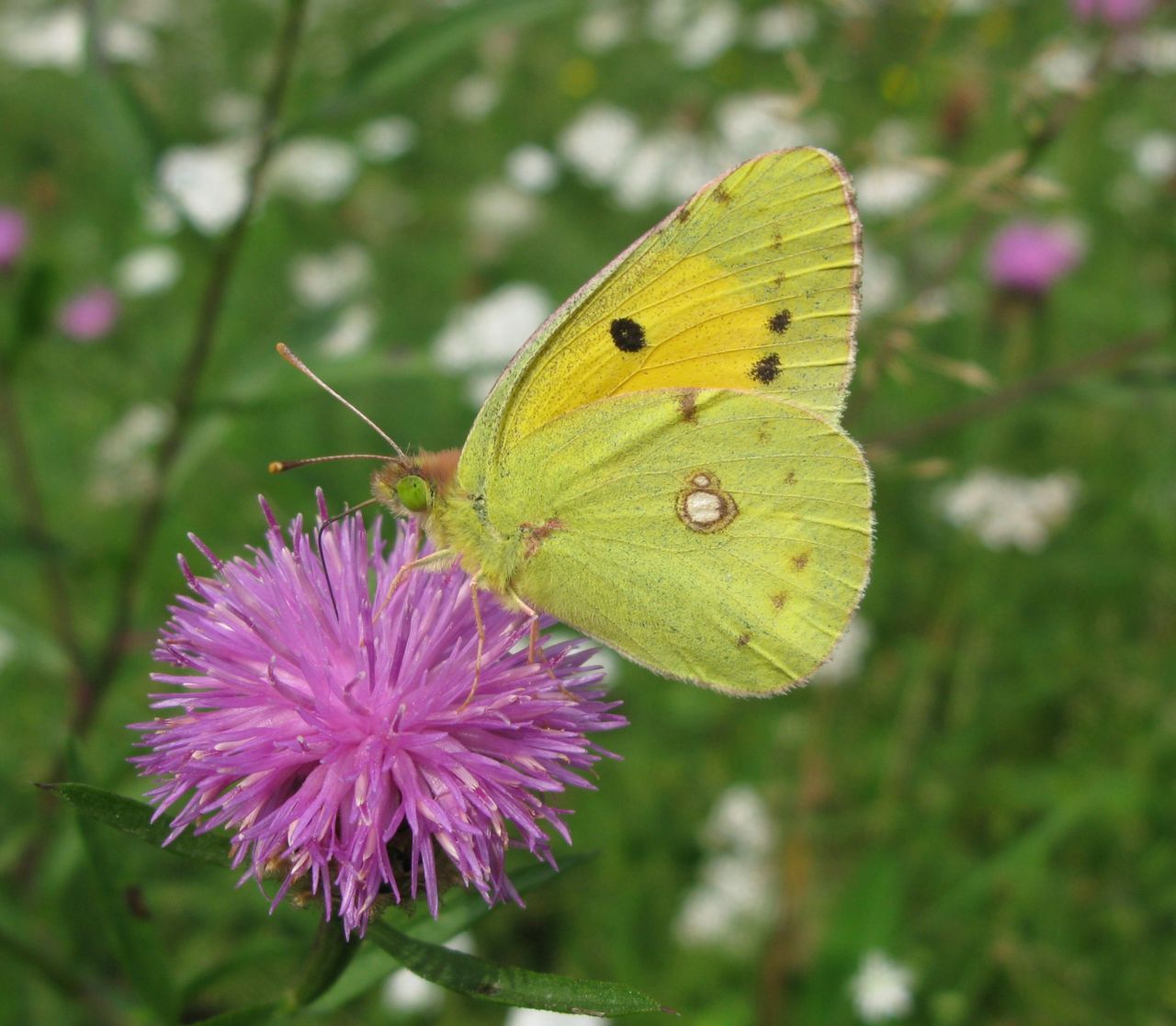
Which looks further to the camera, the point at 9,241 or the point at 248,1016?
the point at 9,241

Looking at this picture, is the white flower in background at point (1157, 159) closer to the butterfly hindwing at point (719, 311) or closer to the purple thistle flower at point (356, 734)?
the butterfly hindwing at point (719, 311)

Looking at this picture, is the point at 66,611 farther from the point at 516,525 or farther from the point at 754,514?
the point at 754,514

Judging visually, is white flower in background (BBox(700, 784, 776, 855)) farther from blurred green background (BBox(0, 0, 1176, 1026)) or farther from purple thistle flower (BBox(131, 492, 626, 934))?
purple thistle flower (BBox(131, 492, 626, 934))

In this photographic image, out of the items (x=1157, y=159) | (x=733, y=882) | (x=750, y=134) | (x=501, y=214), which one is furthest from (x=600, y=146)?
(x=733, y=882)

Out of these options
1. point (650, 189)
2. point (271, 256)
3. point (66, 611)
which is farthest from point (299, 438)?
point (650, 189)

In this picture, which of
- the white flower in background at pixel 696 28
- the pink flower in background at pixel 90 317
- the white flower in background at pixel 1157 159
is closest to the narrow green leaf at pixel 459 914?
the pink flower in background at pixel 90 317

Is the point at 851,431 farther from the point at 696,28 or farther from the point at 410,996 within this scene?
the point at 696,28

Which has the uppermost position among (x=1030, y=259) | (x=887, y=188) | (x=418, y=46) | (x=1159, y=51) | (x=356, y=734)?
(x=1159, y=51)
